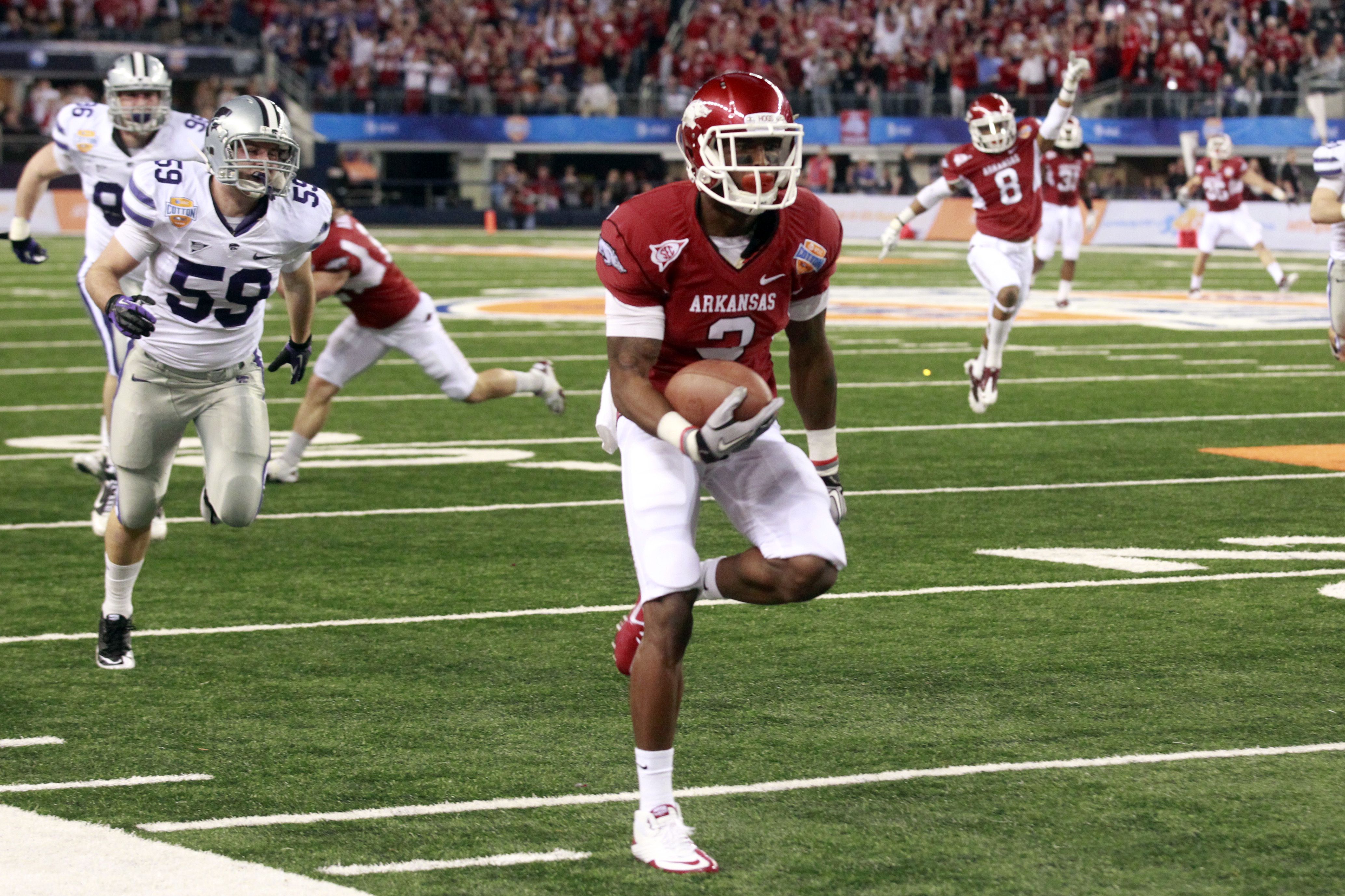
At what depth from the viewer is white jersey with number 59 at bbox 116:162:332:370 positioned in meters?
5.68

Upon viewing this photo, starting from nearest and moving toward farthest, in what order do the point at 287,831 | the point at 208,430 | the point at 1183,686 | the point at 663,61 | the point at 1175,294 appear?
the point at 287,831, the point at 1183,686, the point at 208,430, the point at 1175,294, the point at 663,61

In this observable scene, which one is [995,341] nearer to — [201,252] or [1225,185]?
[201,252]

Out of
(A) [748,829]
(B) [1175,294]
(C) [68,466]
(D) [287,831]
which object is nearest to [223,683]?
(D) [287,831]

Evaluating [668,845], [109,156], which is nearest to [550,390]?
[109,156]

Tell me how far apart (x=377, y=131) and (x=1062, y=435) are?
27.1 m

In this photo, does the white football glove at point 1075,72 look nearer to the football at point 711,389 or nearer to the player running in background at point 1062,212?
the player running in background at point 1062,212

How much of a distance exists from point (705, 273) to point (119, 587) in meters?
2.41

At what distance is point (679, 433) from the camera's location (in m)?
3.89

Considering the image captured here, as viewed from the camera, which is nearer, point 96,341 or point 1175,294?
point 96,341

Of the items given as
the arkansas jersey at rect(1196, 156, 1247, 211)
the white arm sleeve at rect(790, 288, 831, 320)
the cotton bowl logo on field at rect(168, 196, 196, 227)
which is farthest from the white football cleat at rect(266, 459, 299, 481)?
the arkansas jersey at rect(1196, 156, 1247, 211)

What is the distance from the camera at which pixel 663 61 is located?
37.3 metres

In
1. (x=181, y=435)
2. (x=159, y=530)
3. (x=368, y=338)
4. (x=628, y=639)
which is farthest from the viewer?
(x=368, y=338)

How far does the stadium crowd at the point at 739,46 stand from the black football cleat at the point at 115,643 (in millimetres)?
29252

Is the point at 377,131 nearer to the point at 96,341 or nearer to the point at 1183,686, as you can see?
the point at 96,341
